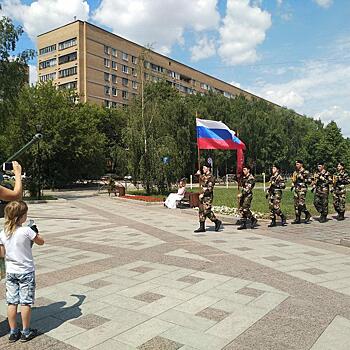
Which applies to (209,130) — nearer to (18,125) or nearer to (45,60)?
(18,125)

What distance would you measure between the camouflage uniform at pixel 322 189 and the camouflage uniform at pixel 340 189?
570 mm

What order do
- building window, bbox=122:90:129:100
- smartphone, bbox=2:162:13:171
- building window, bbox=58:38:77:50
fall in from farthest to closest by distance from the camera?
1. building window, bbox=122:90:129:100
2. building window, bbox=58:38:77:50
3. smartphone, bbox=2:162:13:171

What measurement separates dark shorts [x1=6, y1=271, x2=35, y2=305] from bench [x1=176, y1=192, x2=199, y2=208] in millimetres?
13278

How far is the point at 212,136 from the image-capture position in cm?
1611

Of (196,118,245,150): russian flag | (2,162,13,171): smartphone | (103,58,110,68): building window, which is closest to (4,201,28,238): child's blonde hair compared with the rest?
(2,162,13,171): smartphone

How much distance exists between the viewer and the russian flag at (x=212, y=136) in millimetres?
15781

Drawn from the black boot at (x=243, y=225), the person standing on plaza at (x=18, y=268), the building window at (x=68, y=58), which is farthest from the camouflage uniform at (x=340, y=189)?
the building window at (x=68, y=58)

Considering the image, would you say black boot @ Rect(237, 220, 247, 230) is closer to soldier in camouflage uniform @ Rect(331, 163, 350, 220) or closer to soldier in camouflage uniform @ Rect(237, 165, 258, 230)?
soldier in camouflage uniform @ Rect(237, 165, 258, 230)

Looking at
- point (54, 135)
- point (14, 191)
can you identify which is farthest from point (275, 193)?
point (54, 135)

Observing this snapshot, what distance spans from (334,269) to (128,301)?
12.0 ft

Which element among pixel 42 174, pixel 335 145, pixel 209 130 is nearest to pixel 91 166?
pixel 42 174

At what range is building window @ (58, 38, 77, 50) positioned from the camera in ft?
210

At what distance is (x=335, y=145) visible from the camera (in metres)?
65.6

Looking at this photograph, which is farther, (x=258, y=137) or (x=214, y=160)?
(x=258, y=137)
